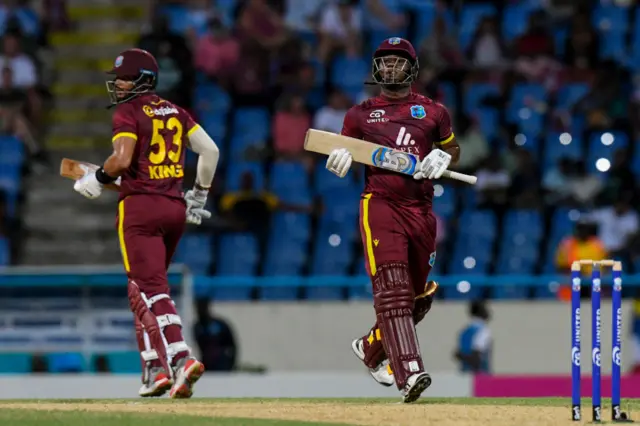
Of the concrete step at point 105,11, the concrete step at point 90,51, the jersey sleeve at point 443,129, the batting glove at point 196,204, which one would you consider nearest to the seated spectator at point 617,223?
the batting glove at point 196,204

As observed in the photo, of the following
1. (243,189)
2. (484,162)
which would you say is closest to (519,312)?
(484,162)

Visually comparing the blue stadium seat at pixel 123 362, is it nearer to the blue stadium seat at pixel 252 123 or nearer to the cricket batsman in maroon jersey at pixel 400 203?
the blue stadium seat at pixel 252 123

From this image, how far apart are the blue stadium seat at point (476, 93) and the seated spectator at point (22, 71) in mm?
4941

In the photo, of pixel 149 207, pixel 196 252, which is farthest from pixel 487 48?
pixel 149 207

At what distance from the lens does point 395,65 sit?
1028cm

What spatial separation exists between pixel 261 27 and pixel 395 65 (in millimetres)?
9792

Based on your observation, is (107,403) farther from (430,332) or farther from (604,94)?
A: (604,94)

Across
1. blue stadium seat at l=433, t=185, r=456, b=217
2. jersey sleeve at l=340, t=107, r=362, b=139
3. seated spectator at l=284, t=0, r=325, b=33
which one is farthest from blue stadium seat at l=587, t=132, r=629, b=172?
jersey sleeve at l=340, t=107, r=362, b=139

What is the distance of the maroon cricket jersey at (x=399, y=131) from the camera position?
1017 cm

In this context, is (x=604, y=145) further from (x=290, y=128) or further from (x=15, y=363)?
(x=15, y=363)

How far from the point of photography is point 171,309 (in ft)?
35.9

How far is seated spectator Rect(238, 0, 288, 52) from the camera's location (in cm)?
1972

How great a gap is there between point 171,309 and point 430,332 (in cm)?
558

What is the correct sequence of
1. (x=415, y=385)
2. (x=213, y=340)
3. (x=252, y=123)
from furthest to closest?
(x=252, y=123) → (x=213, y=340) → (x=415, y=385)
